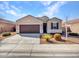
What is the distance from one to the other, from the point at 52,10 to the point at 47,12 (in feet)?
2.50

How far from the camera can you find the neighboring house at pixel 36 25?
19453 millimetres

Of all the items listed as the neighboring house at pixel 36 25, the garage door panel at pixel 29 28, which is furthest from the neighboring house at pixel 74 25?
the garage door panel at pixel 29 28

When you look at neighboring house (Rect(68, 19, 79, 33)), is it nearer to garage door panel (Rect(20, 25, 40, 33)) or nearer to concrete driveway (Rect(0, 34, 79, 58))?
garage door panel (Rect(20, 25, 40, 33))

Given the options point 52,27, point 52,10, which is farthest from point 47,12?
point 52,27

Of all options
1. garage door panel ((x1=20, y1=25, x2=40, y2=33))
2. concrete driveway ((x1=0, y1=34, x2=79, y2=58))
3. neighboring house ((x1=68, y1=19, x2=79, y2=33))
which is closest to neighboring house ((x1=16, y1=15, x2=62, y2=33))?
garage door panel ((x1=20, y1=25, x2=40, y2=33))

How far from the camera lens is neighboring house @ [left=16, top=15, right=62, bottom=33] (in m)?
19.5

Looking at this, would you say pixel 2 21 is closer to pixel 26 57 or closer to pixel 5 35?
pixel 5 35

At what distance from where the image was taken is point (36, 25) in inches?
786

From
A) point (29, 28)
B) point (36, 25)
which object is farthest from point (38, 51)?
point (36, 25)

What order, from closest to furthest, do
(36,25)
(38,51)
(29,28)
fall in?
(38,51) < (29,28) < (36,25)

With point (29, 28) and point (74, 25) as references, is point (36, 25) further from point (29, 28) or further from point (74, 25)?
point (74, 25)

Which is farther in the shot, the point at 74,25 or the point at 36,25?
the point at 74,25

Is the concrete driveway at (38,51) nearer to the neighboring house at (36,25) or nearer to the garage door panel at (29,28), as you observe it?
the garage door panel at (29,28)

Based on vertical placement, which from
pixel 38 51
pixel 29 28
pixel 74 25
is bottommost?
pixel 38 51
